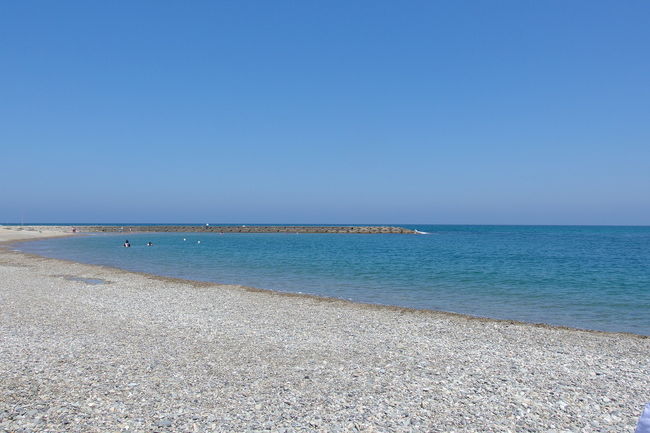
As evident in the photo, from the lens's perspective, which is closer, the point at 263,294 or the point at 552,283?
the point at 263,294

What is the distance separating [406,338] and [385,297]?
27.8 ft

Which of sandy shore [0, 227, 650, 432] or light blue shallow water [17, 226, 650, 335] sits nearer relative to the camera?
sandy shore [0, 227, 650, 432]

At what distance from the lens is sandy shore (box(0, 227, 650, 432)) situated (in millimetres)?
7082

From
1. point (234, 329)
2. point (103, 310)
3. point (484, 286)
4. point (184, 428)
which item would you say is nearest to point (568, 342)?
point (234, 329)

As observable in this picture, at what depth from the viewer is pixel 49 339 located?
1144 cm

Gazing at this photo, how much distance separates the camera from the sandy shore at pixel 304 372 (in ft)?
23.2

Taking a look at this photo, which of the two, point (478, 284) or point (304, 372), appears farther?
point (478, 284)

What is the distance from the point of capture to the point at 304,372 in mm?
9406

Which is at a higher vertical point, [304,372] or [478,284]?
[304,372]

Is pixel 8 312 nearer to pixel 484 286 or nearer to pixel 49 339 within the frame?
pixel 49 339

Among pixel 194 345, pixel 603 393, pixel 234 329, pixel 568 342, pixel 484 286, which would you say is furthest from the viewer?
pixel 484 286

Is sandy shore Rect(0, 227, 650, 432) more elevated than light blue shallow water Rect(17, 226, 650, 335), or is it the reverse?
sandy shore Rect(0, 227, 650, 432)

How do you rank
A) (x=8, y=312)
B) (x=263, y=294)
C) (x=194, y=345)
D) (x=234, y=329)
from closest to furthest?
(x=194, y=345) < (x=234, y=329) < (x=8, y=312) < (x=263, y=294)

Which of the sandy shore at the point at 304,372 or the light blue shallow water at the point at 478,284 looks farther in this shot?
the light blue shallow water at the point at 478,284
